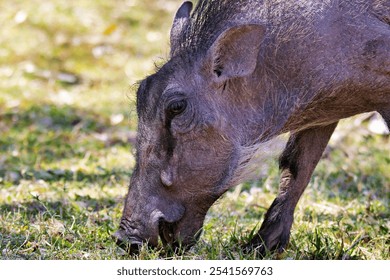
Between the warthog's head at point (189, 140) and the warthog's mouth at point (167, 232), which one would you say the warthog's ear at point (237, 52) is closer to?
the warthog's head at point (189, 140)

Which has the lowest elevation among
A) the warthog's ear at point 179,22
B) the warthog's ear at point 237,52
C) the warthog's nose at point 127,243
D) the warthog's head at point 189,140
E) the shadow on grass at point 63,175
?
the warthog's nose at point 127,243

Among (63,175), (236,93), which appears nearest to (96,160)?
(63,175)

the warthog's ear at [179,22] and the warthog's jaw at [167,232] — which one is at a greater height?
the warthog's ear at [179,22]

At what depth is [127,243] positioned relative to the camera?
4.27m

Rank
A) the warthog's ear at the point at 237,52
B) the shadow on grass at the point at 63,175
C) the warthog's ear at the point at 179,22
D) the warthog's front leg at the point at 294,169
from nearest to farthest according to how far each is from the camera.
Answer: the warthog's ear at the point at 237,52
the warthog's ear at the point at 179,22
the warthog's front leg at the point at 294,169
the shadow on grass at the point at 63,175

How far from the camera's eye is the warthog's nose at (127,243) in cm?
428

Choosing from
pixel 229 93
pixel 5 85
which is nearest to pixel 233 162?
pixel 229 93

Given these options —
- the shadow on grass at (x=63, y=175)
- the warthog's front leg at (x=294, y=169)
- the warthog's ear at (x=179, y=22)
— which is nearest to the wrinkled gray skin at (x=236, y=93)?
the warthog's ear at (x=179, y=22)

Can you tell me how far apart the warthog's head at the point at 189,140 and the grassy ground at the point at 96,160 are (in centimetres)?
18

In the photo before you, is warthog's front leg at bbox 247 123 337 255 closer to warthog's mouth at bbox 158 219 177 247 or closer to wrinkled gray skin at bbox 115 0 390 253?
wrinkled gray skin at bbox 115 0 390 253

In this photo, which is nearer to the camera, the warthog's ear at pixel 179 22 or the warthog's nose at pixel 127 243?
the warthog's nose at pixel 127 243

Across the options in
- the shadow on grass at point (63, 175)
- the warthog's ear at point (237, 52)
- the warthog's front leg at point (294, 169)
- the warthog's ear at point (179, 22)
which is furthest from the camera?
the shadow on grass at point (63, 175)
